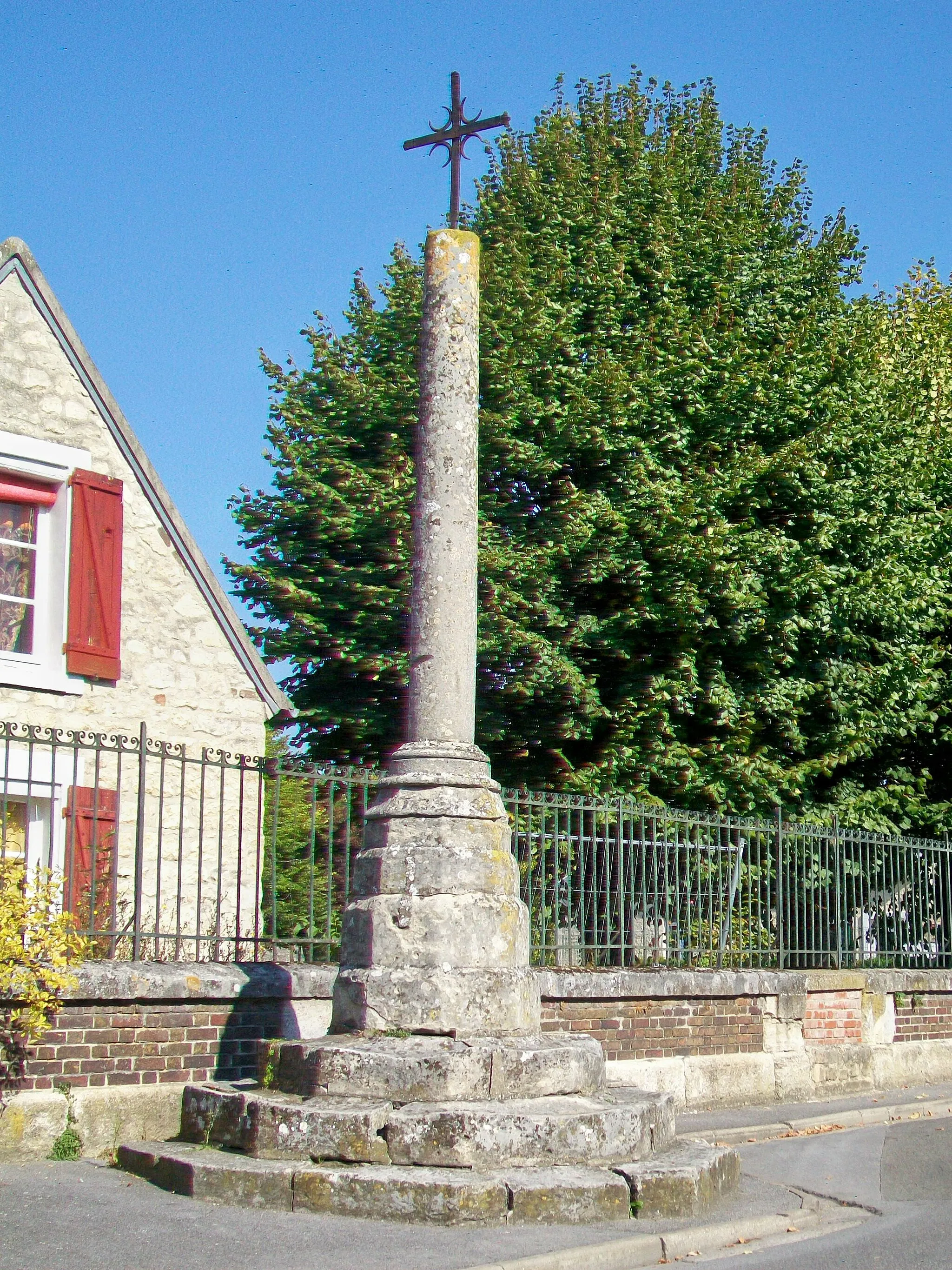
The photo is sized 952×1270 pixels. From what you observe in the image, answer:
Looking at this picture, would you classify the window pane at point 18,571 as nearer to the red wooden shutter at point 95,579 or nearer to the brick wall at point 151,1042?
the red wooden shutter at point 95,579

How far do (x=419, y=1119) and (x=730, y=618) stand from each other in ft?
35.1

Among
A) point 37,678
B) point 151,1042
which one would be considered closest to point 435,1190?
point 151,1042

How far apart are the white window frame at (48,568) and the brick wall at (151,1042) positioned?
4576 millimetres

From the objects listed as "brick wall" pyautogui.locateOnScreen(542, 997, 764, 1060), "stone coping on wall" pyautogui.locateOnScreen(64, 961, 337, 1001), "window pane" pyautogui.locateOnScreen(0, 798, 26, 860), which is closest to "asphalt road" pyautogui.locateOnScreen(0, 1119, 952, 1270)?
"stone coping on wall" pyautogui.locateOnScreen(64, 961, 337, 1001)

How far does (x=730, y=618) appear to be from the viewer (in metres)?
16.6

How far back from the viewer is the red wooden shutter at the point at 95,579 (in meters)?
12.4

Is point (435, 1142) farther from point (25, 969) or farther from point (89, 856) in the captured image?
point (89, 856)

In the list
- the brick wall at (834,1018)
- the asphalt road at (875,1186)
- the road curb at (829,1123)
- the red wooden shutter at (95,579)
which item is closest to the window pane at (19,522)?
the red wooden shutter at (95,579)

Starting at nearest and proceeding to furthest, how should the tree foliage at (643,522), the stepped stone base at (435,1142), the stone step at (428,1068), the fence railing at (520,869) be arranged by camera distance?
the stepped stone base at (435,1142) < the stone step at (428,1068) < the fence railing at (520,869) < the tree foliage at (643,522)

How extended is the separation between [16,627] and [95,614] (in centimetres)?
69

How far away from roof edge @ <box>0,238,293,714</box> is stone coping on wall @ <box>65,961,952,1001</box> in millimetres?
4727

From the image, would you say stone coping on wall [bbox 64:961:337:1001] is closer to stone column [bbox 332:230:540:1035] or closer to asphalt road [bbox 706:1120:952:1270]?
stone column [bbox 332:230:540:1035]

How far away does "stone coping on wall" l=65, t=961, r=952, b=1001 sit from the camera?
26.3ft

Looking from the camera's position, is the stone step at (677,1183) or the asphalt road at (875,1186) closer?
the asphalt road at (875,1186)
